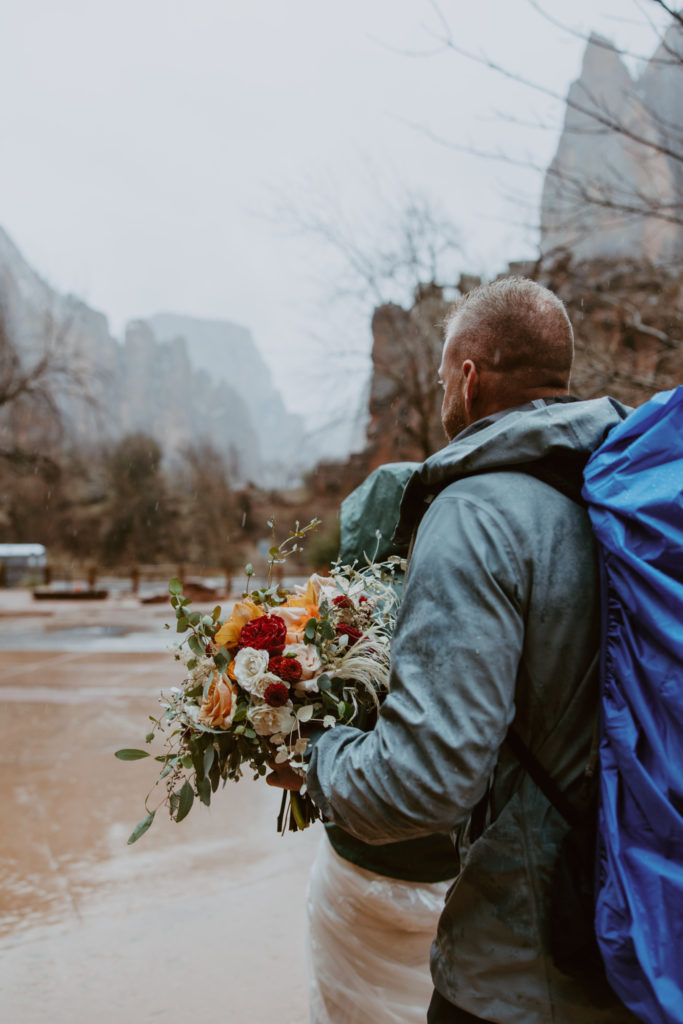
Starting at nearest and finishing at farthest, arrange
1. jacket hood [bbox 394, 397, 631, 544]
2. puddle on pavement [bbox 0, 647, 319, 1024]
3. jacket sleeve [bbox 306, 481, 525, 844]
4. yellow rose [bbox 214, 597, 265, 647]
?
jacket sleeve [bbox 306, 481, 525, 844] < jacket hood [bbox 394, 397, 631, 544] < yellow rose [bbox 214, 597, 265, 647] < puddle on pavement [bbox 0, 647, 319, 1024]

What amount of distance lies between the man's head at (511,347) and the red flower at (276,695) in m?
0.67

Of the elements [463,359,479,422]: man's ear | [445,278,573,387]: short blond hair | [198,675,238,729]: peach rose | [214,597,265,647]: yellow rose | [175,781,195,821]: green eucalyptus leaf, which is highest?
[445,278,573,387]: short blond hair

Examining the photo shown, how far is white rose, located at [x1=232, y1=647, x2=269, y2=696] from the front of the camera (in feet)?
5.55

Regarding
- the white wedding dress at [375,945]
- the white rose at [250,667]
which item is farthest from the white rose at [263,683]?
the white wedding dress at [375,945]

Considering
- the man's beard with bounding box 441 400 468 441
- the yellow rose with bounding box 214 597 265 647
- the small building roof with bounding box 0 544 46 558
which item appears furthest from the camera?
the small building roof with bounding box 0 544 46 558

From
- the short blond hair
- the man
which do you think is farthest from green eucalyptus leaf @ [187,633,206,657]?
the short blond hair

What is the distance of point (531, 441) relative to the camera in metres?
1.38

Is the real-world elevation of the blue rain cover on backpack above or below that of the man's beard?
below

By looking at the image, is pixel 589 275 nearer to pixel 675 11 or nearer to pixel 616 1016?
pixel 675 11

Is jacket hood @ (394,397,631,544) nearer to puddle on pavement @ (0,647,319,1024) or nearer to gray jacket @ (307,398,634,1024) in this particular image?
gray jacket @ (307,398,634,1024)

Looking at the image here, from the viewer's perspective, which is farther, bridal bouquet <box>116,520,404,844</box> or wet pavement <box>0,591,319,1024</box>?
wet pavement <box>0,591,319,1024</box>

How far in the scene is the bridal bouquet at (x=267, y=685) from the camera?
170 centimetres

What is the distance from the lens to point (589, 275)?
21734 millimetres

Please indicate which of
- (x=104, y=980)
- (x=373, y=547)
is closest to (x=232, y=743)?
(x=373, y=547)
